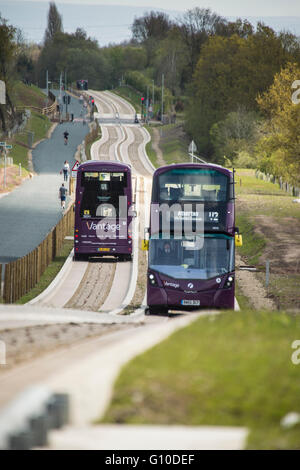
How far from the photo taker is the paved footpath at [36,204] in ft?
122

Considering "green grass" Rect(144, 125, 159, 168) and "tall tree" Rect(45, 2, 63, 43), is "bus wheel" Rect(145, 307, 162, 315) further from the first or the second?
"tall tree" Rect(45, 2, 63, 43)

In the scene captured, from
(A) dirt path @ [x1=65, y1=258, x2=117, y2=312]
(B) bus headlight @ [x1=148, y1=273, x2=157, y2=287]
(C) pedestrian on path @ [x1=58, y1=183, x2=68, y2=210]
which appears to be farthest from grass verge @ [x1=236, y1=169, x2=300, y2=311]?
(C) pedestrian on path @ [x1=58, y1=183, x2=68, y2=210]

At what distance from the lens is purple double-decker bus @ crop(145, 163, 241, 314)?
22750 mm

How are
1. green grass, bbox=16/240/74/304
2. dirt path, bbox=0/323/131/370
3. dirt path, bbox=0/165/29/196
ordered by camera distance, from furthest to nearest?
1. dirt path, bbox=0/165/29/196
2. green grass, bbox=16/240/74/304
3. dirt path, bbox=0/323/131/370

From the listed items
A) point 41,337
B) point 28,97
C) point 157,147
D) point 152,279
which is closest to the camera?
point 41,337

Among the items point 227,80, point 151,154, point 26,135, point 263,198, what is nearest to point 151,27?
point 227,80

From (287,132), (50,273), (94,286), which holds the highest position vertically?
(287,132)

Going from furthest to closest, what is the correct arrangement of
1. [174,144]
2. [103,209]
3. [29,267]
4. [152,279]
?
[174,144]
[103,209]
[29,267]
[152,279]

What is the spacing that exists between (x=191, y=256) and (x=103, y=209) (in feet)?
38.9

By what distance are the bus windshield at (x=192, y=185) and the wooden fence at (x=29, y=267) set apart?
17.9 feet

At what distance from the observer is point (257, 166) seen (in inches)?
3036

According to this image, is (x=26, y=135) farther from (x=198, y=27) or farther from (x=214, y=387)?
(x=214, y=387)

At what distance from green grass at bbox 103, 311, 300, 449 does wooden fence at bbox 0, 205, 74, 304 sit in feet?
46.9

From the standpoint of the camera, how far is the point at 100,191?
34188 mm
